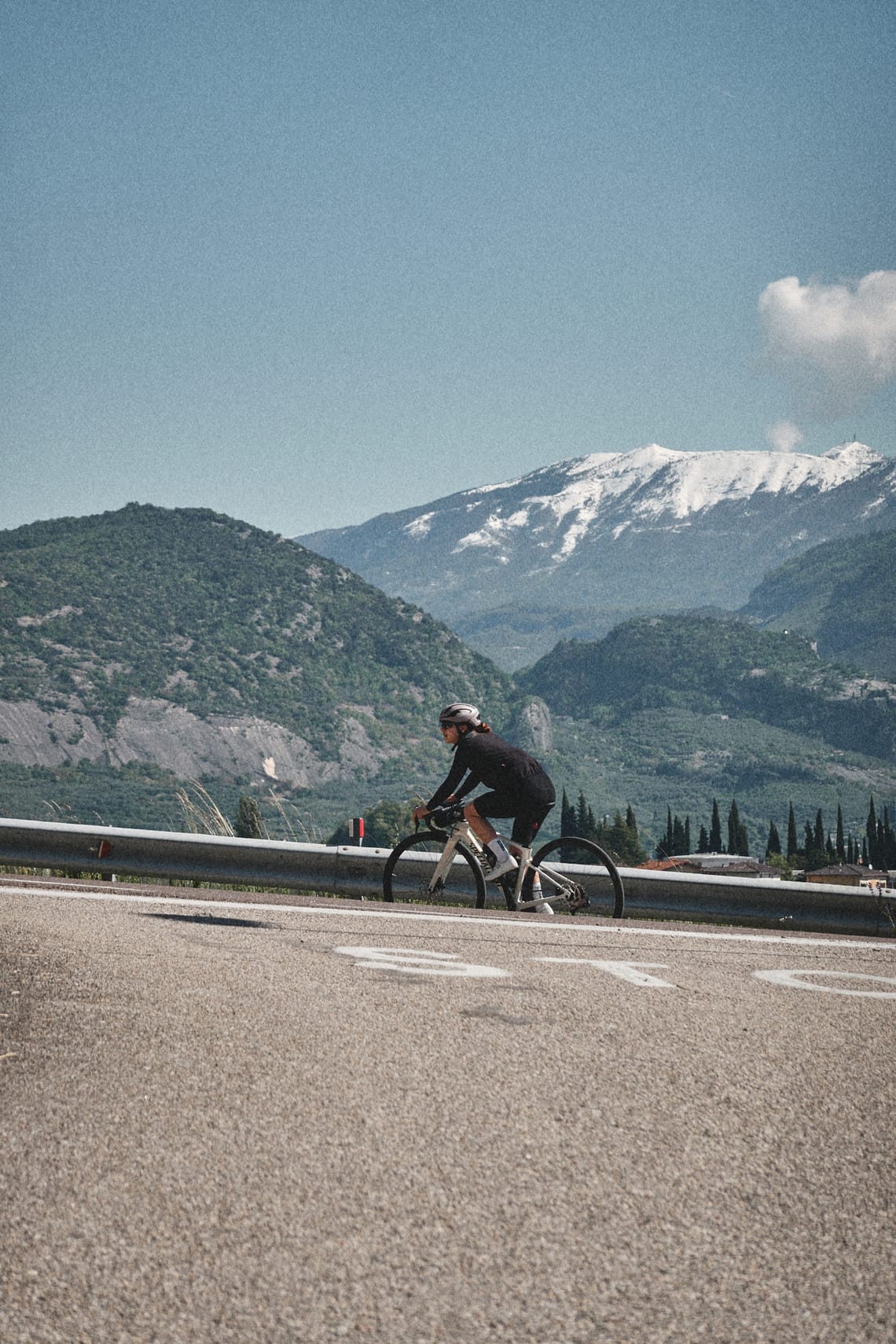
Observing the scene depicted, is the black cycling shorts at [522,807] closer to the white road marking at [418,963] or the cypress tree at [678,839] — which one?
the white road marking at [418,963]

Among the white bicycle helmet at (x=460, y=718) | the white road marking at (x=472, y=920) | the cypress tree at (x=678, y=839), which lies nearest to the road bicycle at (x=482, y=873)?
the white road marking at (x=472, y=920)

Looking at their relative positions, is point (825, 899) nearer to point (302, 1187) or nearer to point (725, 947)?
point (725, 947)

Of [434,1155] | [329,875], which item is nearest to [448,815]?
[329,875]

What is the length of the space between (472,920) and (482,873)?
0.71 meters

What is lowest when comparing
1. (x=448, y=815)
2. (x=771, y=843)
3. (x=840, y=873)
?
(x=840, y=873)

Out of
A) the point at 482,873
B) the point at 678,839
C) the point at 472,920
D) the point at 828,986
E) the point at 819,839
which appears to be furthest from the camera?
the point at 678,839

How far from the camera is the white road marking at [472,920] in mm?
8930

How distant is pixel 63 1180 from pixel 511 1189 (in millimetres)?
1143

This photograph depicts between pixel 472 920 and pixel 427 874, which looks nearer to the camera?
pixel 472 920

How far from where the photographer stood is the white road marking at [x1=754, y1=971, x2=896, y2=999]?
6617 mm

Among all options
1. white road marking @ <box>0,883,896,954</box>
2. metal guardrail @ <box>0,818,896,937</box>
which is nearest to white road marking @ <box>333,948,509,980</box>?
white road marking @ <box>0,883,896,954</box>

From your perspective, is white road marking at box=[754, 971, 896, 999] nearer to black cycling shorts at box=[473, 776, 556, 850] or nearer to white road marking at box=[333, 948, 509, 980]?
white road marking at box=[333, 948, 509, 980]

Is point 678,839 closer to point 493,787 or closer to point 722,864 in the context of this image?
point 722,864

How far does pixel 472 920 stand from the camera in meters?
9.20
